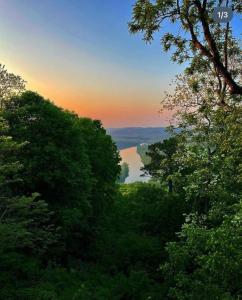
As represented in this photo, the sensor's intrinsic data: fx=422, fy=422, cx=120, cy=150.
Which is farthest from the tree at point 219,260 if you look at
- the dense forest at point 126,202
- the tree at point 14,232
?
the tree at point 14,232

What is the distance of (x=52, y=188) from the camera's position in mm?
37250

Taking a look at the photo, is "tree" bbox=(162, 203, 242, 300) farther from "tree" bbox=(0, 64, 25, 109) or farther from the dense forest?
"tree" bbox=(0, 64, 25, 109)

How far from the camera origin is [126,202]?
58.4 m

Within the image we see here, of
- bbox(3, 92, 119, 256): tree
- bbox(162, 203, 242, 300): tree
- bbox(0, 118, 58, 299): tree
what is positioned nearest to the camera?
bbox(162, 203, 242, 300): tree

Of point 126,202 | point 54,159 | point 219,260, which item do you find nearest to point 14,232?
point 219,260

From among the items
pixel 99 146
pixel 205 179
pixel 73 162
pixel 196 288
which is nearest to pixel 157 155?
pixel 99 146

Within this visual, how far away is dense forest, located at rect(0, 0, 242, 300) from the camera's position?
1623 centimetres

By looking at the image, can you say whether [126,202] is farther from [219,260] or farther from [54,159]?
[219,260]

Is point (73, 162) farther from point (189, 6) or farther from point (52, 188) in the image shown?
point (189, 6)

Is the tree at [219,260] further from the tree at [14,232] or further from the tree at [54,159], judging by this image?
the tree at [54,159]

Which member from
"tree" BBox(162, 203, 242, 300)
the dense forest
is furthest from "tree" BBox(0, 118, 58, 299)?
"tree" BBox(162, 203, 242, 300)

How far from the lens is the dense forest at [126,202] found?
16.2 meters

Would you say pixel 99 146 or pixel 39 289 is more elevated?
pixel 99 146

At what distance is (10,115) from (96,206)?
14.7 metres
